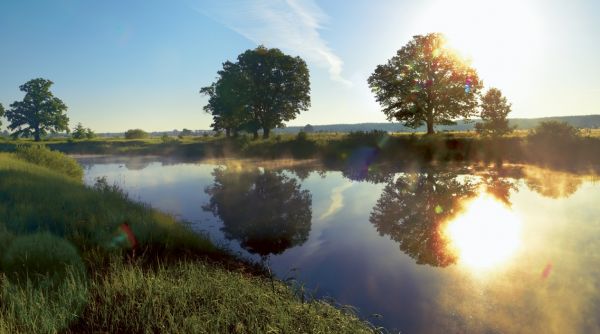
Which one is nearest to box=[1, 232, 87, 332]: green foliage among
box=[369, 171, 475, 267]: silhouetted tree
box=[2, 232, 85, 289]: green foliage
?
box=[2, 232, 85, 289]: green foliage

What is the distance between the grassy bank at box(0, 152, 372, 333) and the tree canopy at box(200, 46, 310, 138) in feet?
170

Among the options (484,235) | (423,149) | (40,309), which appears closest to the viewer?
(40,309)

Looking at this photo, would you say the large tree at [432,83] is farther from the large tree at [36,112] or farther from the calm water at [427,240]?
the large tree at [36,112]

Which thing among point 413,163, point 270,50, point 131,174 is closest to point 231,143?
point 270,50

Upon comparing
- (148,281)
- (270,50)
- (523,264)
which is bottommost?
(523,264)

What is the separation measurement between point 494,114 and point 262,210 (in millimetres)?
40724

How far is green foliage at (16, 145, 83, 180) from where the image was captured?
26.4m

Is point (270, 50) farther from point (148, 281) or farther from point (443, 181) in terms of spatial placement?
point (148, 281)

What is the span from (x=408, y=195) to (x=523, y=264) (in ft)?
38.1

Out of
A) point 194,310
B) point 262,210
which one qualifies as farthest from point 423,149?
point 194,310

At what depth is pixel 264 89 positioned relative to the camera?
2416 inches

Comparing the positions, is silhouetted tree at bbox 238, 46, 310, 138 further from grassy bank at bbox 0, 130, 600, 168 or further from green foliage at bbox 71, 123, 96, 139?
green foliage at bbox 71, 123, 96, 139

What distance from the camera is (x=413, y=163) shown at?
39.7 metres

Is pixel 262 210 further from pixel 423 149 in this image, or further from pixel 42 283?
pixel 423 149
